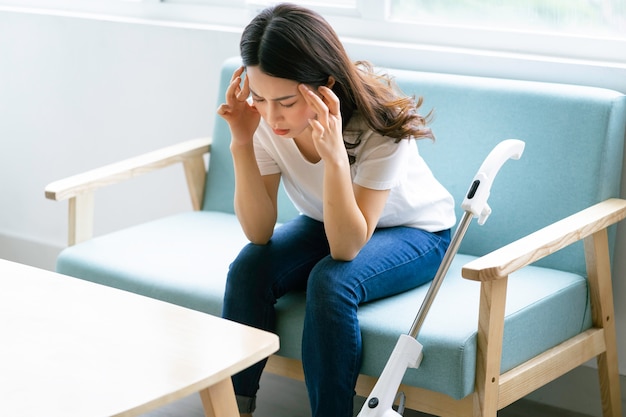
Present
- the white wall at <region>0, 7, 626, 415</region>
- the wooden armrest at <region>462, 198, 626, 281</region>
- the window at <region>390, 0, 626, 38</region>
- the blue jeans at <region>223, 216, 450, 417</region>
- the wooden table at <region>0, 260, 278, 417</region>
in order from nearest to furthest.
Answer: the wooden table at <region>0, 260, 278, 417</region> → the wooden armrest at <region>462, 198, 626, 281</region> → the blue jeans at <region>223, 216, 450, 417</region> → the window at <region>390, 0, 626, 38</region> → the white wall at <region>0, 7, 626, 415</region>

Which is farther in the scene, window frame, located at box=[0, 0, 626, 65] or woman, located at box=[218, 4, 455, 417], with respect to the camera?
window frame, located at box=[0, 0, 626, 65]

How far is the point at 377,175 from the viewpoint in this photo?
2.12 metres

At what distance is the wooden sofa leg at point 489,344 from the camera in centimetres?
194

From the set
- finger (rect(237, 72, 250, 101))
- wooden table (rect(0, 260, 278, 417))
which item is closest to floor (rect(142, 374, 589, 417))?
wooden table (rect(0, 260, 278, 417))

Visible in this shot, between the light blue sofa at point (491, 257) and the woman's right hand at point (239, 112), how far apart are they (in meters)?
0.34

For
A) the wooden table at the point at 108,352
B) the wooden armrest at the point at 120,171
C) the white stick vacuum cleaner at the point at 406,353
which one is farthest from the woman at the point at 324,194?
the wooden armrest at the point at 120,171

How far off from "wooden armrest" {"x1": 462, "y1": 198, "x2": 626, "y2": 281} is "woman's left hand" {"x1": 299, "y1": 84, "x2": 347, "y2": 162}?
13.3 inches

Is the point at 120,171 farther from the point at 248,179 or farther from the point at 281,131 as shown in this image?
the point at 281,131

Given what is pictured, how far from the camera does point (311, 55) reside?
6.71 feet

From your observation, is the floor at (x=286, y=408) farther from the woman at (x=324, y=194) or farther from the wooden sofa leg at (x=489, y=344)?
the wooden sofa leg at (x=489, y=344)

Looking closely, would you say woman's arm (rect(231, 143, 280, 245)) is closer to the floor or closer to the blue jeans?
the blue jeans

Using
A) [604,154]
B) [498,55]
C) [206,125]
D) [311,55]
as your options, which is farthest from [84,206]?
[604,154]

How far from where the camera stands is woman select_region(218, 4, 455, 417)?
2.02 meters

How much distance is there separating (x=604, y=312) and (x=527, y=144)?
0.43m
